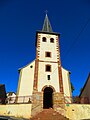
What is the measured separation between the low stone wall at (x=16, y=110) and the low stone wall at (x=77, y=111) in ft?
17.6

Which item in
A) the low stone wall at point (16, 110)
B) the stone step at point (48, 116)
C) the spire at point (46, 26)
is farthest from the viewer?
the spire at point (46, 26)

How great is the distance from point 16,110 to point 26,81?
16.1 ft

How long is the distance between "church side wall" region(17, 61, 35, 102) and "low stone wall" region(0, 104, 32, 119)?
202 cm

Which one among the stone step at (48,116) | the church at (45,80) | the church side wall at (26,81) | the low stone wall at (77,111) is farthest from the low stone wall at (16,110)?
the low stone wall at (77,111)

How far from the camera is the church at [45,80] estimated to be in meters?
21.1

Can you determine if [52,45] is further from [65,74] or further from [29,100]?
[29,100]

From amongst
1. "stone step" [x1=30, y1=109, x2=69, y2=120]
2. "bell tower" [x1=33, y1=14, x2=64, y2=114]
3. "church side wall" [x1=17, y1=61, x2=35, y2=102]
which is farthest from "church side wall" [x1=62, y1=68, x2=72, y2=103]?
"church side wall" [x1=17, y1=61, x2=35, y2=102]

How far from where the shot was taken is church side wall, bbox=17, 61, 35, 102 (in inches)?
859

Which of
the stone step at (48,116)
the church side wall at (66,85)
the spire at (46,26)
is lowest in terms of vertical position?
the stone step at (48,116)

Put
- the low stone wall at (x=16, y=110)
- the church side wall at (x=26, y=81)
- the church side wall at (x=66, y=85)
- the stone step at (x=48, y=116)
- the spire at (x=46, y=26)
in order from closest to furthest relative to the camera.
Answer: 1. the stone step at (x=48, y=116)
2. the low stone wall at (x=16, y=110)
3. the church side wall at (x=26, y=81)
4. the church side wall at (x=66, y=85)
5. the spire at (x=46, y=26)

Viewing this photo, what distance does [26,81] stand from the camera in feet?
74.5

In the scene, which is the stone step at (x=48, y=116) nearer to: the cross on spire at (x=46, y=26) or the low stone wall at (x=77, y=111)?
the low stone wall at (x=77, y=111)

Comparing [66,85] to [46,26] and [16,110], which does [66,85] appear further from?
[46,26]

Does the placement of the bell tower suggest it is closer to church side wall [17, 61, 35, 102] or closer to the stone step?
church side wall [17, 61, 35, 102]
